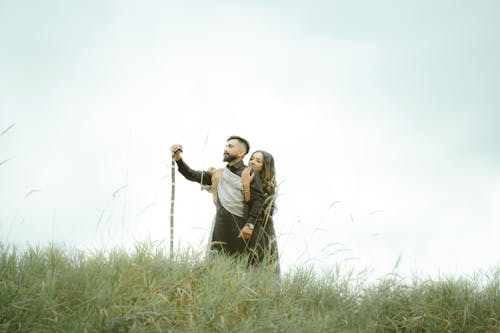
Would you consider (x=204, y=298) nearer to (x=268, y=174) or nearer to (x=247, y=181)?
(x=247, y=181)

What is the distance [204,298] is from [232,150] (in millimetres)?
2876

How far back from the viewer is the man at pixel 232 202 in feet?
20.7

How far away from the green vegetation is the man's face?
6.69ft

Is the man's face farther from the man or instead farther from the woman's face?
the woman's face

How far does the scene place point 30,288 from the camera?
3.80m

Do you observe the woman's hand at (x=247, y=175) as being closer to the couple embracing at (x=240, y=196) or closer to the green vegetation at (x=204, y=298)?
the couple embracing at (x=240, y=196)

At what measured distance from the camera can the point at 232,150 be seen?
6.62 m

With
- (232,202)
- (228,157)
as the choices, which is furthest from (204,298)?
(228,157)

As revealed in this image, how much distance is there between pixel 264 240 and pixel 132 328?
2730 millimetres

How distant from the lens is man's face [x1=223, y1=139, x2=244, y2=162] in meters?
6.62

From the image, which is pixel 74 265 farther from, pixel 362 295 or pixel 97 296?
pixel 362 295

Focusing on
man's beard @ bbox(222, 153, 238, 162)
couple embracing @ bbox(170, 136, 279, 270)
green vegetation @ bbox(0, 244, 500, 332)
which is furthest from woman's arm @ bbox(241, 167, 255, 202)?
green vegetation @ bbox(0, 244, 500, 332)

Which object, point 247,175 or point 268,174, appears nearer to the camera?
point 247,175

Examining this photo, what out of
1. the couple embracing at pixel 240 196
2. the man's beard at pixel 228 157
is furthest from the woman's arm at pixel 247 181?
the man's beard at pixel 228 157
